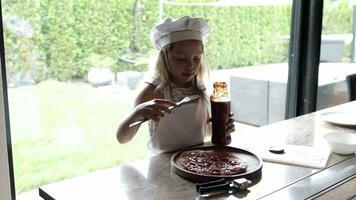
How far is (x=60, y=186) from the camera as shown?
3.66 ft

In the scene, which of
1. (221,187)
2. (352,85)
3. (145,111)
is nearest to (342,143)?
(221,187)

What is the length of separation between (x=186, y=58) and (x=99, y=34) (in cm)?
72

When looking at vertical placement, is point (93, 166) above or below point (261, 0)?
below

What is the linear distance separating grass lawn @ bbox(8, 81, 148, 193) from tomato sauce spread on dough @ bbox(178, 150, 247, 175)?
3.09ft

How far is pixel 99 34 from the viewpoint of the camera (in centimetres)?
212

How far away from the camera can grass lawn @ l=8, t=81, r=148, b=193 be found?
76.5 inches

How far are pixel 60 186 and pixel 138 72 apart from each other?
4.13ft

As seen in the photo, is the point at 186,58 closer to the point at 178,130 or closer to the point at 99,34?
the point at 178,130

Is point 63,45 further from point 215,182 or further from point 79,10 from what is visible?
point 215,182

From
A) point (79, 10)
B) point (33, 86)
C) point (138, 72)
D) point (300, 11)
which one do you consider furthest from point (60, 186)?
point (300, 11)

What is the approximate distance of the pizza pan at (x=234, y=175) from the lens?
44.2 inches

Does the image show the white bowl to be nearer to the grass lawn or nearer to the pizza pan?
the pizza pan

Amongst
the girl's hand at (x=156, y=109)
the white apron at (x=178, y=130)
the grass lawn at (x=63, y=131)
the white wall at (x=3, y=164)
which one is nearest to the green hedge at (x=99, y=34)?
the grass lawn at (x=63, y=131)

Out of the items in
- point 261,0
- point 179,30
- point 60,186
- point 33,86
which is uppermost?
point 261,0
